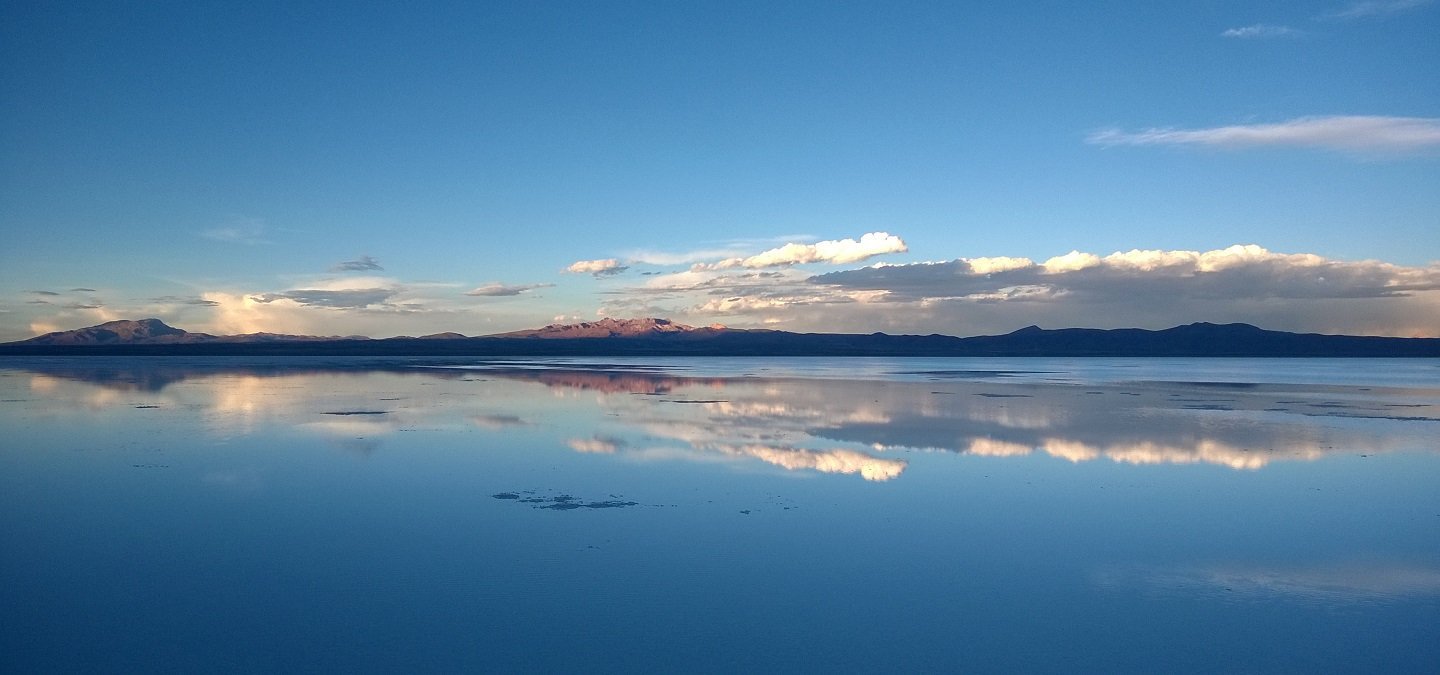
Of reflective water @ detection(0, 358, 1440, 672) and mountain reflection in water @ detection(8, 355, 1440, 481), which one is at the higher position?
mountain reflection in water @ detection(8, 355, 1440, 481)

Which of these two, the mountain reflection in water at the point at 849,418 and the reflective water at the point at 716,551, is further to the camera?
the mountain reflection in water at the point at 849,418

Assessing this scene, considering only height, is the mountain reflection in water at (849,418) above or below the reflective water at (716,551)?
above

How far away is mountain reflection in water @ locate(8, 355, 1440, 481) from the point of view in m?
10.3

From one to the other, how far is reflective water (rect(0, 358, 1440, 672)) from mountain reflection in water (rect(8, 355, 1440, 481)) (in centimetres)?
15

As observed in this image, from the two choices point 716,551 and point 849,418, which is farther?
point 849,418

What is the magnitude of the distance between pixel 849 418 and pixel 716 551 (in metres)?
9.00

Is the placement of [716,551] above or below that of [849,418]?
below

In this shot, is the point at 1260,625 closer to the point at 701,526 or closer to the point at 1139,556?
the point at 1139,556

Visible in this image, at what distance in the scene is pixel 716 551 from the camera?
5727 mm

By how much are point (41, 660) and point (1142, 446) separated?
35.3 ft

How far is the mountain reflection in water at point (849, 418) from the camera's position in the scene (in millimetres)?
10328

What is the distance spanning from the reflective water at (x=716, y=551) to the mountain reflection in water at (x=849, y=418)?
15cm

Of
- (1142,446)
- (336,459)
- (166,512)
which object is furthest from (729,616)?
(1142,446)

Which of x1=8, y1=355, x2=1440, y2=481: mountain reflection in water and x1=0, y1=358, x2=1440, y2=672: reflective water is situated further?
x1=8, y1=355, x2=1440, y2=481: mountain reflection in water
